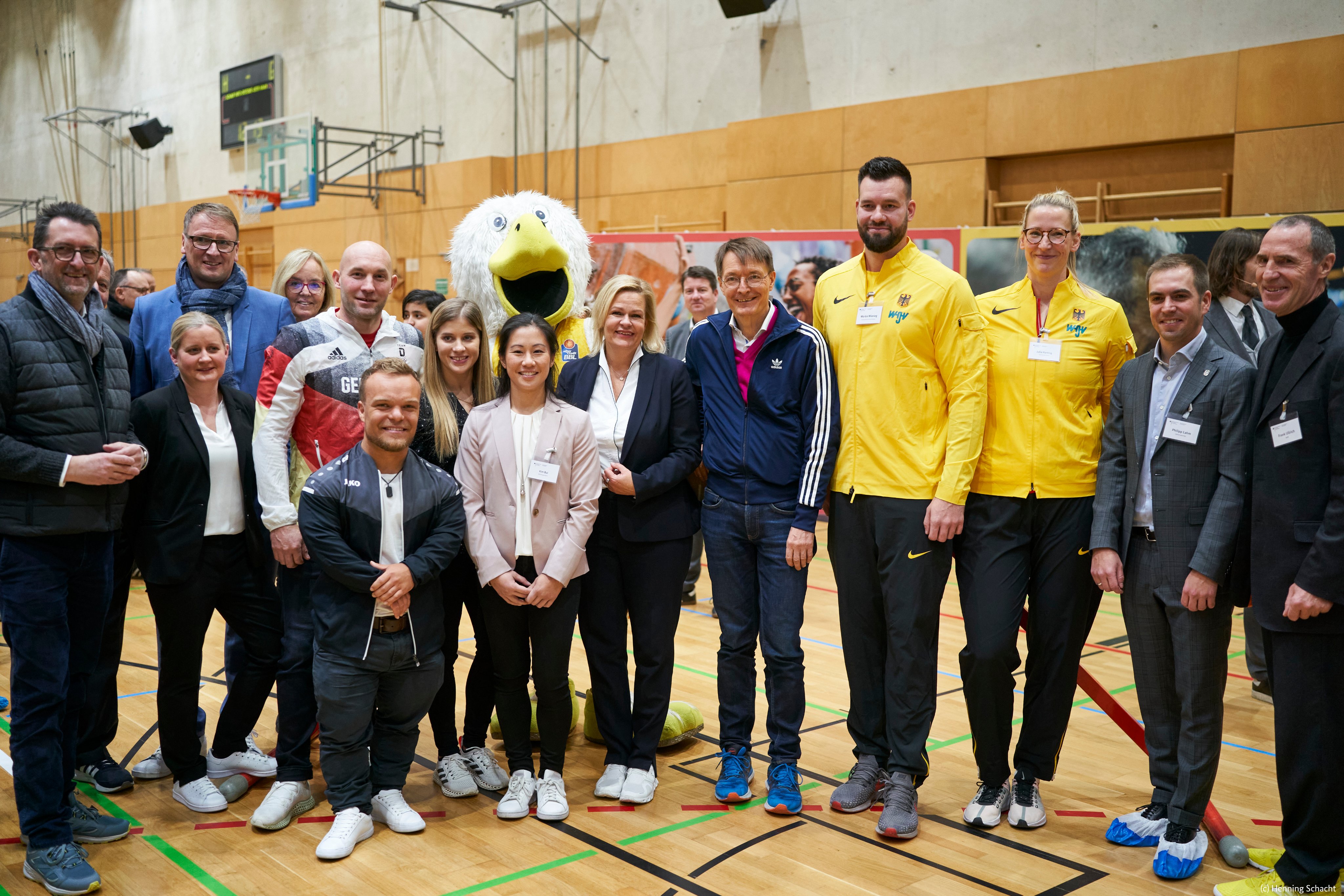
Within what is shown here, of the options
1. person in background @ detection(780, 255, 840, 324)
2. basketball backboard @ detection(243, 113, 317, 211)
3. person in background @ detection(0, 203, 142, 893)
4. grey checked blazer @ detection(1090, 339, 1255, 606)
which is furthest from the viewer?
basketball backboard @ detection(243, 113, 317, 211)

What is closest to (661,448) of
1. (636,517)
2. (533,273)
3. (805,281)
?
(636,517)

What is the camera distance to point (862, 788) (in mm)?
3352

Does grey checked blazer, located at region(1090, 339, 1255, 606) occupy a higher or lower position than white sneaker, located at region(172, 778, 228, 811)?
higher

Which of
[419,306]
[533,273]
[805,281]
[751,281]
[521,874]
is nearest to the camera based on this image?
[521,874]

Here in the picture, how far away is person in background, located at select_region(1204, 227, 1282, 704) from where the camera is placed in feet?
13.7

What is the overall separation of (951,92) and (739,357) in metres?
6.17

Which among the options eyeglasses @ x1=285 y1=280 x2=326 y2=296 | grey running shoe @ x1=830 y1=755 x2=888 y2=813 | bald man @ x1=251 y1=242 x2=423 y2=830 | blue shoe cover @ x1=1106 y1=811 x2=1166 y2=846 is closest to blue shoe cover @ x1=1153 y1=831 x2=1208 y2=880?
blue shoe cover @ x1=1106 y1=811 x2=1166 y2=846

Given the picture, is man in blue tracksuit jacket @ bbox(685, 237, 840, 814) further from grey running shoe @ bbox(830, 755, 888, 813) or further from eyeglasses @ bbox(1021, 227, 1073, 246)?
eyeglasses @ bbox(1021, 227, 1073, 246)

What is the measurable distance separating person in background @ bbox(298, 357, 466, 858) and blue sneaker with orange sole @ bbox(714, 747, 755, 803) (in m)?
0.94

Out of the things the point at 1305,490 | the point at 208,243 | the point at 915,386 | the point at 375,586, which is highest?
the point at 208,243

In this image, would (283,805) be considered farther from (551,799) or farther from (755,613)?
(755,613)

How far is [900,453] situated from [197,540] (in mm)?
2127

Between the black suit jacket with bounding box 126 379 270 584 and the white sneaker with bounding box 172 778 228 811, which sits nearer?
the black suit jacket with bounding box 126 379 270 584

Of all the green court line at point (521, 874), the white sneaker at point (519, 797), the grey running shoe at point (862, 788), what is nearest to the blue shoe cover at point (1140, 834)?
the grey running shoe at point (862, 788)
